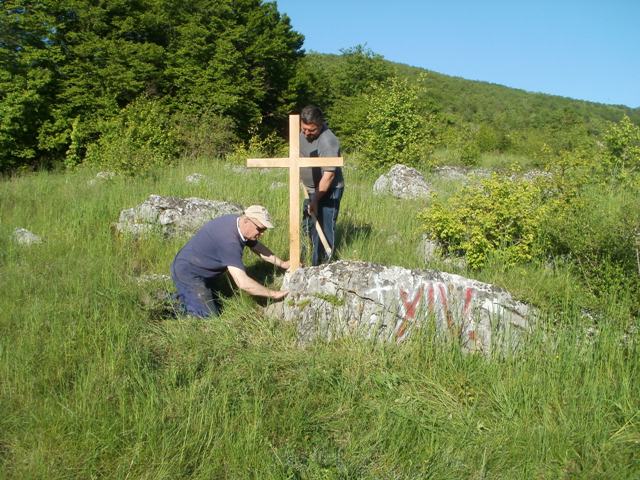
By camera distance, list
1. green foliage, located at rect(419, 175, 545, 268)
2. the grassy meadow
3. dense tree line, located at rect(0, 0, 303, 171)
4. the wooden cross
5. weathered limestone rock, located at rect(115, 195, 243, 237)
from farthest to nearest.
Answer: dense tree line, located at rect(0, 0, 303, 171) < weathered limestone rock, located at rect(115, 195, 243, 237) < green foliage, located at rect(419, 175, 545, 268) < the wooden cross < the grassy meadow

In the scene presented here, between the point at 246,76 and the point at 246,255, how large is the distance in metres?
18.9

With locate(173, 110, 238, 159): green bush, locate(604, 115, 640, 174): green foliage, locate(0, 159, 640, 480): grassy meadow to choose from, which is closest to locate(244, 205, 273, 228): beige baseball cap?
locate(0, 159, 640, 480): grassy meadow

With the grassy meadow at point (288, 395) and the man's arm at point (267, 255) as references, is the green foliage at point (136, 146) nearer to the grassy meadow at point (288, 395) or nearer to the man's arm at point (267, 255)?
the grassy meadow at point (288, 395)

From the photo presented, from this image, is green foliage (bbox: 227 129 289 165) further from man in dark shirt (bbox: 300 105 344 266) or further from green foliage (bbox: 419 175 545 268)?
green foliage (bbox: 419 175 545 268)

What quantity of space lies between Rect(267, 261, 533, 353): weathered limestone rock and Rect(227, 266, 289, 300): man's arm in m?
0.21

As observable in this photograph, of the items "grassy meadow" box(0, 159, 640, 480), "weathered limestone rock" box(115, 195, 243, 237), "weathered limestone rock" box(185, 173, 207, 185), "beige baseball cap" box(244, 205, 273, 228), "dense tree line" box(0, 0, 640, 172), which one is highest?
"dense tree line" box(0, 0, 640, 172)

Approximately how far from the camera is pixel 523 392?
11.0ft

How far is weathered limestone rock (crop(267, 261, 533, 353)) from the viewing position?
394 centimetres

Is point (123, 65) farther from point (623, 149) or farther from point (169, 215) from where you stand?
point (623, 149)

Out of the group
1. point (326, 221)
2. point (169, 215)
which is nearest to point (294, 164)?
point (326, 221)

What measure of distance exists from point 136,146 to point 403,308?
9.19 meters

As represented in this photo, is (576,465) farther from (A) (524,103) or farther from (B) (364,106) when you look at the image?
(A) (524,103)

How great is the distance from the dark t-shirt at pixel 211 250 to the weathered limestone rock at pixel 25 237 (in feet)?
7.91

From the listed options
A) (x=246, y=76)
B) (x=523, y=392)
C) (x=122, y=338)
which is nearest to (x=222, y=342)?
(x=122, y=338)
